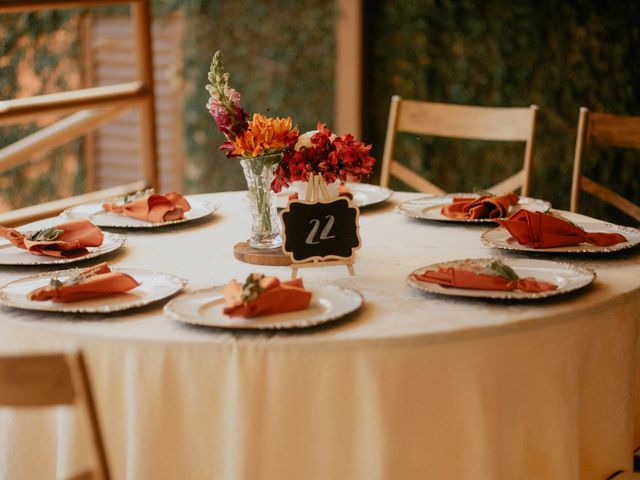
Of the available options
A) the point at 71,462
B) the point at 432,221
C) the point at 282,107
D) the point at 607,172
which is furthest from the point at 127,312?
the point at 282,107

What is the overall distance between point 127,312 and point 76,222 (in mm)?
521

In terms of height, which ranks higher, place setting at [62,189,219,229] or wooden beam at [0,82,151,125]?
wooden beam at [0,82,151,125]

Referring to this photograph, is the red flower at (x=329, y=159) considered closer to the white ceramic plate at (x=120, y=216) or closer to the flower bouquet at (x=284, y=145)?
the flower bouquet at (x=284, y=145)

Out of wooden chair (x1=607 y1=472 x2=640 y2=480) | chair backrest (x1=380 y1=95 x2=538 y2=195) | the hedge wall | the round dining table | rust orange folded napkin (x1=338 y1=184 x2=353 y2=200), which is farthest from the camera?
the hedge wall

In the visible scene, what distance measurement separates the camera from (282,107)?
523 cm

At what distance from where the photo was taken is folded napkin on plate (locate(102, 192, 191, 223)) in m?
2.41

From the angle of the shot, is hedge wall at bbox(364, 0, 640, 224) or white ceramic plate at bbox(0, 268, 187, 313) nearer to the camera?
white ceramic plate at bbox(0, 268, 187, 313)

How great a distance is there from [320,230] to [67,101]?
2.05 metres

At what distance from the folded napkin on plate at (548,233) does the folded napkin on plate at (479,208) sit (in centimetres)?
25

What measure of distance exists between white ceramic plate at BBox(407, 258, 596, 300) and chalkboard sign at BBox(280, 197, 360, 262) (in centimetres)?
16

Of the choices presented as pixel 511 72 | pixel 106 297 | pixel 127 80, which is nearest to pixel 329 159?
pixel 106 297

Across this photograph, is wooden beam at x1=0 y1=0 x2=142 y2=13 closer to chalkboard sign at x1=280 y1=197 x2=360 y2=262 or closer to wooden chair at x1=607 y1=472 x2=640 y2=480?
chalkboard sign at x1=280 y1=197 x2=360 y2=262

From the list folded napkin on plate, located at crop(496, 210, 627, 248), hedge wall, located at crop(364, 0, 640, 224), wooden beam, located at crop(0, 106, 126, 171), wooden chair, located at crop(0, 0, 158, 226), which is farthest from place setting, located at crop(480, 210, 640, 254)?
wooden beam, located at crop(0, 106, 126, 171)

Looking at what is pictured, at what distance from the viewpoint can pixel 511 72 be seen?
436cm
